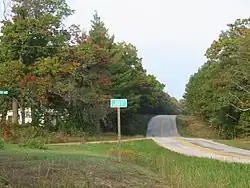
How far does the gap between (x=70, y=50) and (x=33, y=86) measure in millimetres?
5006

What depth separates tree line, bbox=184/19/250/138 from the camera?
138 feet

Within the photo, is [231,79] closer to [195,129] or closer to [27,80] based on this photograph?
[195,129]

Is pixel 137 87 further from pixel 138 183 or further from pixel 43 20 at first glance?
pixel 138 183

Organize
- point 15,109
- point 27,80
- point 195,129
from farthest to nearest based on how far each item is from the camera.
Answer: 1. point 195,129
2. point 15,109
3. point 27,80

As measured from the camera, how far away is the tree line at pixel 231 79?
42.1 metres

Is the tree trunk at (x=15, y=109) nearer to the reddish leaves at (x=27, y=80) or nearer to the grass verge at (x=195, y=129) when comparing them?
the reddish leaves at (x=27, y=80)

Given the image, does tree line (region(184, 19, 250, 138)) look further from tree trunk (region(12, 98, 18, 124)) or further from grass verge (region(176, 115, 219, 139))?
tree trunk (region(12, 98, 18, 124))

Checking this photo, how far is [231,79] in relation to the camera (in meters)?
44.0

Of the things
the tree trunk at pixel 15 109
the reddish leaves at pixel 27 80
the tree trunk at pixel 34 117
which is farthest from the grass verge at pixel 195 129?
the reddish leaves at pixel 27 80

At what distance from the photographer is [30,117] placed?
125 feet

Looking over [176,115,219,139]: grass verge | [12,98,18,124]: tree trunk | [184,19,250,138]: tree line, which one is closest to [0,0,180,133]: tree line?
[12,98,18,124]: tree trunk

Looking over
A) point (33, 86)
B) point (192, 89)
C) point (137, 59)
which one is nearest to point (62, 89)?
point (33, 86)

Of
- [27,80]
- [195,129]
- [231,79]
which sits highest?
[231,79]

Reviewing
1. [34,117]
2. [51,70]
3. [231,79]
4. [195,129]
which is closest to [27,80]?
[51,70]
